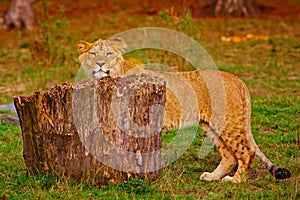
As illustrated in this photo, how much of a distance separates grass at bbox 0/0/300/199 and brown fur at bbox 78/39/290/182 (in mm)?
263

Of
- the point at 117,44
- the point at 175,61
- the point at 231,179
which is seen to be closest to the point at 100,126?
the point at 231,179

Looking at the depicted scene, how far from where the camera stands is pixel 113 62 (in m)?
7.27

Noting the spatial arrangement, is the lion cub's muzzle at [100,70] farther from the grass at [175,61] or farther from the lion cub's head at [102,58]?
the grass at [175,61]

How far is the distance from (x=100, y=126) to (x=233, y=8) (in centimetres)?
1423

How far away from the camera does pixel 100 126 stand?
18.6ft

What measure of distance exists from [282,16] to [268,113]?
1100 centimetres

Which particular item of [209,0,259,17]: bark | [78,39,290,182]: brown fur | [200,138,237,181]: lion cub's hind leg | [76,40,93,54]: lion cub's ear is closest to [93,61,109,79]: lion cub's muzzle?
[76,40,93,54]: lion cub's ear

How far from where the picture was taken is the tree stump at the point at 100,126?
18.6ft

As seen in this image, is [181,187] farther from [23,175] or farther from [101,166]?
[23,175]

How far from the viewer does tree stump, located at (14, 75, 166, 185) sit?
18.6 feet

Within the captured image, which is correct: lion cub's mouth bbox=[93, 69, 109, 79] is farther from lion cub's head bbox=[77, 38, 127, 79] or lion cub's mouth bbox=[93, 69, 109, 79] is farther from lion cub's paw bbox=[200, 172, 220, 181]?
lion cub's paw bbox=[200, 172, 220, 181]

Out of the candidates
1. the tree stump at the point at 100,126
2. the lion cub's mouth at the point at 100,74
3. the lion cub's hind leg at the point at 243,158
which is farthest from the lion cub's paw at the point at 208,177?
the lion cub's mouth at the point at 100,74

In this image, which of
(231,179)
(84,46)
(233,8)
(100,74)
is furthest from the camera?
(233,8)

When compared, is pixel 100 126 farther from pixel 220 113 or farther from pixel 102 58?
pixel 102 58
